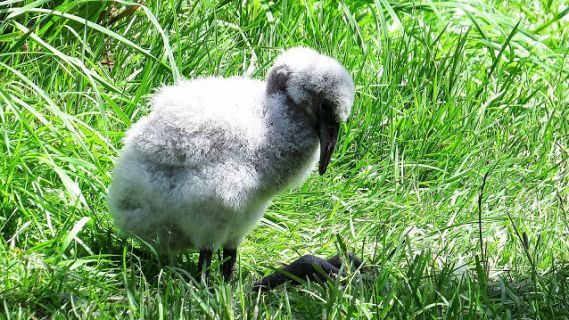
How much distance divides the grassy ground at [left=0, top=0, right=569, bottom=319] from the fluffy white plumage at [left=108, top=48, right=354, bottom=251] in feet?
0.61

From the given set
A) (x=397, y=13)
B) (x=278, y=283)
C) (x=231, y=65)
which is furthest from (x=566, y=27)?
(x=278, y=283)

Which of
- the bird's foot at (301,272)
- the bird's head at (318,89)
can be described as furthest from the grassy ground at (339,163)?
the bird's head at (318,89)

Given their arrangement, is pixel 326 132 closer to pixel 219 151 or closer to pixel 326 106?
pixel 326 106

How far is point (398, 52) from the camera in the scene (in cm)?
528

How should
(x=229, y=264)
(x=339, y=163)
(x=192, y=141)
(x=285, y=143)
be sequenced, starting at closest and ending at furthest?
(x=192, y=141)
(x=285, y=143)
(x=229, y=264)
(x=339, y=163)

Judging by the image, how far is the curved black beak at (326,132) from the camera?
3777 millimetres

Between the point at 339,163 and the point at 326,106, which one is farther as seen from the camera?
the point at 339,163

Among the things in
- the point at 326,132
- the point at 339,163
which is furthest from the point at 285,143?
the point at 339,163

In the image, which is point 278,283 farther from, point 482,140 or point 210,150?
point 482,140

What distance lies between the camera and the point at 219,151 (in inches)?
142

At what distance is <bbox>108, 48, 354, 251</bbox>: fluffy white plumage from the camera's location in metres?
3.61

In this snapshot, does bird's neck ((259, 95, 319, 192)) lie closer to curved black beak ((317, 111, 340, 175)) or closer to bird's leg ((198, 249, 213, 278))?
curved black beak ((317, 111, 340, 175))

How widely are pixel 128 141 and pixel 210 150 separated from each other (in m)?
0.39

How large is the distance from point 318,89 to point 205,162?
0.49 meters
